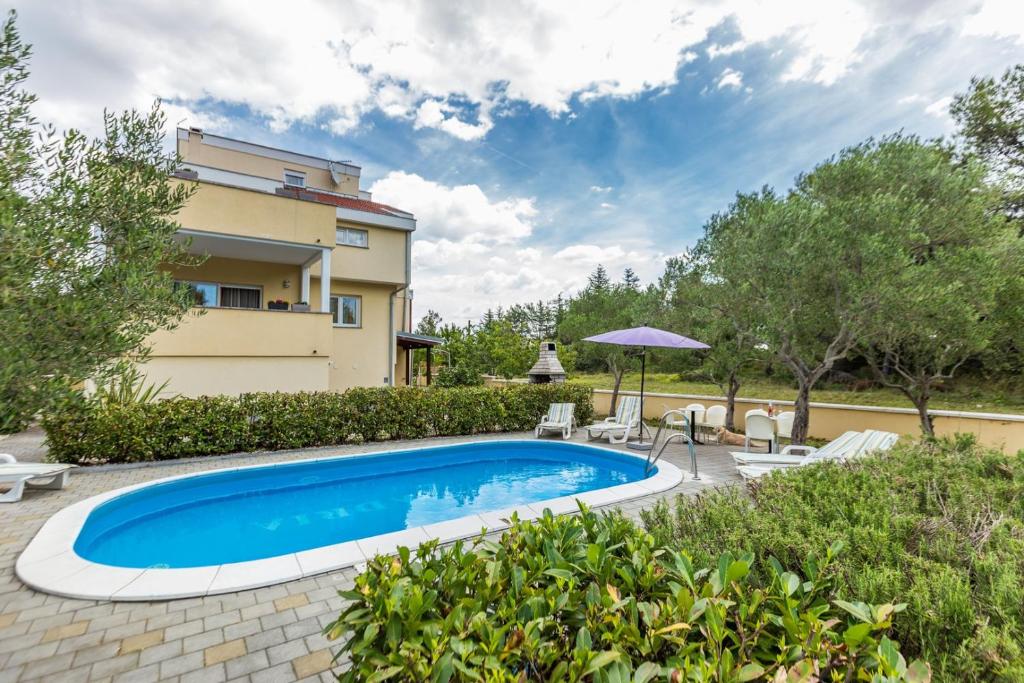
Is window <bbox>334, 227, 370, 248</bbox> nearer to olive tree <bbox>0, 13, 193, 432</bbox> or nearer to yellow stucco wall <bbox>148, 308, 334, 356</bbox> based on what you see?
yellow stucco wall <bbox>148, 308, 334, 356</bbox>

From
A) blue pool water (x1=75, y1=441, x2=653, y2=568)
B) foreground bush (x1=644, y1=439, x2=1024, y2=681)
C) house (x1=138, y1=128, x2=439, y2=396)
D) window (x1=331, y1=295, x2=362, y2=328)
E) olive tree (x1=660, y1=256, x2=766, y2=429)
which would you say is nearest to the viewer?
foreground bush (x1=644, y1=439, x2=1024, y2=681)

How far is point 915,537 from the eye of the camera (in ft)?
8.80

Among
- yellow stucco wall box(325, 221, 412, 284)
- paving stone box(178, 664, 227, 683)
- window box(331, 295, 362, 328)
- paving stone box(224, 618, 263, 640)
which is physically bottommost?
paving stone box(224, 618, 263, 640)

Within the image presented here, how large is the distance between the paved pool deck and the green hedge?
4163 mm

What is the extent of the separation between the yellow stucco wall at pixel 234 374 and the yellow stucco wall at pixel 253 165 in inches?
422

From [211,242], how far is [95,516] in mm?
8903

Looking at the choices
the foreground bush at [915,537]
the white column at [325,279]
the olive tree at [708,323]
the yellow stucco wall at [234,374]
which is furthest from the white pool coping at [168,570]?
the olive tree at [708,323]

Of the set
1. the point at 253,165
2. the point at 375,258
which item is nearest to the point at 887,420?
the point at 375,258

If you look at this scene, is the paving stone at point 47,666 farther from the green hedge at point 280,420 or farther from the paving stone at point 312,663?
the green hedge at point 280,420

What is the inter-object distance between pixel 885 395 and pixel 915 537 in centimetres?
2198

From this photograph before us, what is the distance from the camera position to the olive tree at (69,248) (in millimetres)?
2613

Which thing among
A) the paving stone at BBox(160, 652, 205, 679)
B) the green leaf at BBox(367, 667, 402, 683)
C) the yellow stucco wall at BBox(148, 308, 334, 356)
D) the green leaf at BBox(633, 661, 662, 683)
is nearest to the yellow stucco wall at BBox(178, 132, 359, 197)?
the yellow stucco wall at BBox(148, 308, 334, 356)

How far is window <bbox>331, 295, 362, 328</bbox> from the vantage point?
1716 cm

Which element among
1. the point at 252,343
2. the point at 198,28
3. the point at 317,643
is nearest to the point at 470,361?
the point at 252,343
